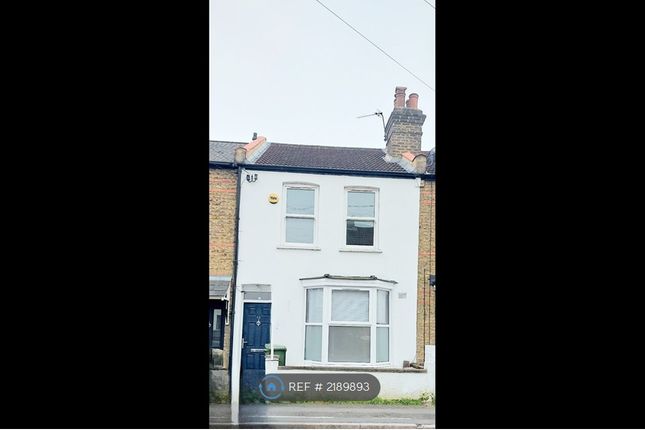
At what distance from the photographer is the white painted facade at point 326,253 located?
5926 mm

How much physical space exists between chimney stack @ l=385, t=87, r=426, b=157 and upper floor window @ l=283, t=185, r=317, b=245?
1.17 m

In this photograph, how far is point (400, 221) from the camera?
6121 mm

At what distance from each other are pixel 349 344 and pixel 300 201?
1.66 m

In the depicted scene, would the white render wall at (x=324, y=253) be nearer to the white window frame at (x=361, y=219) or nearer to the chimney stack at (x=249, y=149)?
the white window frame at (x=361, y=219)

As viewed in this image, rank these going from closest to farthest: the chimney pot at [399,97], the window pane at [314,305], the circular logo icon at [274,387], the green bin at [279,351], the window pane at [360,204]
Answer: the circular logo icon at [274,387], the green bin at [279,351], the window pane at [314,305], the window pane at [360,204], the chimney pot at [399,97]

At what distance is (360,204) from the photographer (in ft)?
20.1

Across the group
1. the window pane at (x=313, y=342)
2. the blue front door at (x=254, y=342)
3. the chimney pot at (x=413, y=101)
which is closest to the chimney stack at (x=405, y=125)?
the chimney pot at (x=413, y=101)

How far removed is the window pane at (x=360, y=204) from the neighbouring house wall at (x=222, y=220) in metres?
1.28

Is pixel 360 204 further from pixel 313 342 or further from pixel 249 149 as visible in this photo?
pixel 313 342
